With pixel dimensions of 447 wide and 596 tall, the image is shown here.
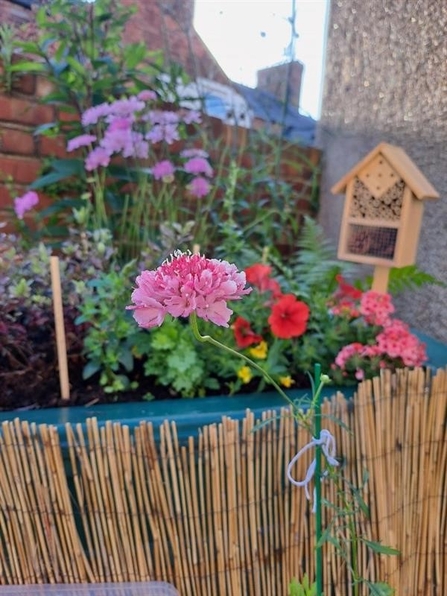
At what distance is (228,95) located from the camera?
7.56 ft

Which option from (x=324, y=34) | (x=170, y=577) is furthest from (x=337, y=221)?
(x=170, y=577)

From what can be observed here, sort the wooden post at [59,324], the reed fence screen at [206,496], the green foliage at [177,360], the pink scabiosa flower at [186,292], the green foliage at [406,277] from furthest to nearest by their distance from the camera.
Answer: the green foliage at [406,277] → the green foliage at [177,360] → the wooden post at [59,324] → the reed fence screen at [206,496] → the pink scabiosa flower at [186,292]

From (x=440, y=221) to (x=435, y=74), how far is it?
1.44 ft

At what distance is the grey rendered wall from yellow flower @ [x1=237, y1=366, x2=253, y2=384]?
0.74m

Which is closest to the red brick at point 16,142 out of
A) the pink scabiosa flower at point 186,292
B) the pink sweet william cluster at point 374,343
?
the pink sweet william cluster at point 374,343

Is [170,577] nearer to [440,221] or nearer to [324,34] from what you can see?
[440,221]

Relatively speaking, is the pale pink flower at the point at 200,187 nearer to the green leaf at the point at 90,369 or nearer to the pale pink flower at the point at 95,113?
the pale pink flower at the point at 95,113

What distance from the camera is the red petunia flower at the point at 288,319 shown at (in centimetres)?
111

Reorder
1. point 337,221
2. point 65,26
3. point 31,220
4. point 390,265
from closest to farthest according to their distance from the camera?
point 390,265, point 65,26, point 31,220, point 337,221

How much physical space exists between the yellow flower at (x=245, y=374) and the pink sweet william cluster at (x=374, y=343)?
0.19 m

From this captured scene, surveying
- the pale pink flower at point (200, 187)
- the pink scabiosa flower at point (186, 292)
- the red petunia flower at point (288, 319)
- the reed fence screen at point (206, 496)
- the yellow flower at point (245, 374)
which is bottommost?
the reed fence screen at point (206, 496)

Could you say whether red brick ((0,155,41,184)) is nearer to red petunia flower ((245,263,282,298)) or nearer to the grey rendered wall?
red petunia flower ((245,263,282,298))

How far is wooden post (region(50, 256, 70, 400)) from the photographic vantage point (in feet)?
3.23

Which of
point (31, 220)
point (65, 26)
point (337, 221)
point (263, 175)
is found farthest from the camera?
point (337, 221)
